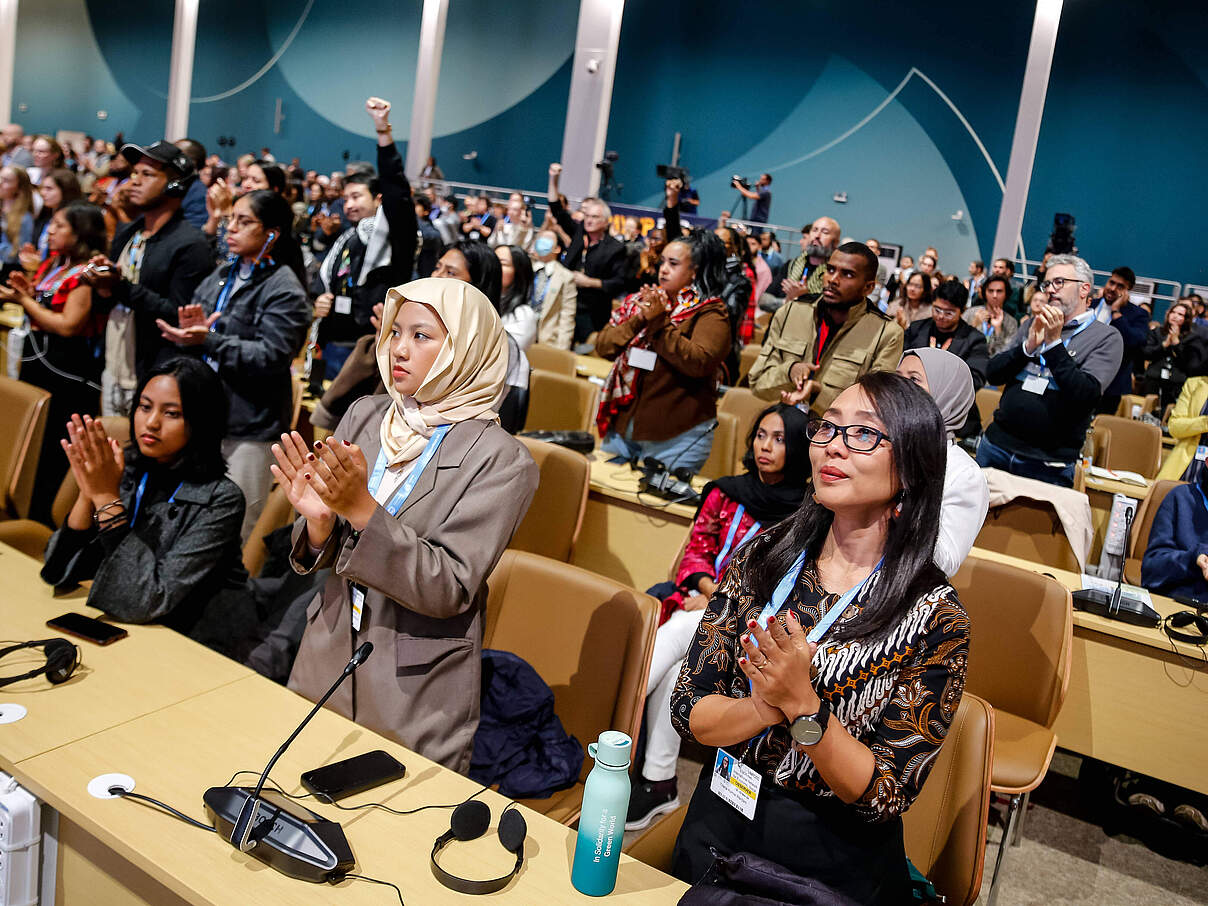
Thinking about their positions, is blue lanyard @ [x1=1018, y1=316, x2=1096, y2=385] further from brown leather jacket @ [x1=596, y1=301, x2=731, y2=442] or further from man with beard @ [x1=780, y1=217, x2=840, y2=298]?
man with beard @ [x1=780, y1=217, x2=840, y2=298]

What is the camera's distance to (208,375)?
241 centimetres

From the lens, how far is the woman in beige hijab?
1757mm

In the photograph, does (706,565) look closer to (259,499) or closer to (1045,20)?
(259,499)

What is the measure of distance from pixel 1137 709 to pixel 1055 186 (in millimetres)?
11057

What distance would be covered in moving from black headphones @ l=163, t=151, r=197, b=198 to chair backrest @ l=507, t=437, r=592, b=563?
1848 mm

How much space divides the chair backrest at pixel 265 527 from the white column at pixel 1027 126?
1124 centimetres

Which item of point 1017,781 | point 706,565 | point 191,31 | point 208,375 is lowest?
point 1017,781

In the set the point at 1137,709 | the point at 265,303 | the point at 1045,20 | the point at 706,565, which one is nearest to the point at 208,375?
the point at 265,303

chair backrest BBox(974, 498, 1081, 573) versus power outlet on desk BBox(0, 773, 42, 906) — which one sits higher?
chair backrest BBox(974, 498, 1081, 573)

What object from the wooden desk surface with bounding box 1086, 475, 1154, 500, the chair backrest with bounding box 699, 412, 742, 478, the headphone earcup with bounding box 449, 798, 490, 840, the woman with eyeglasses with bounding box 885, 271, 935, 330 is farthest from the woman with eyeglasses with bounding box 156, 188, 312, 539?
the woman with eyeglasses with bounding box 885, 271, 935, 330

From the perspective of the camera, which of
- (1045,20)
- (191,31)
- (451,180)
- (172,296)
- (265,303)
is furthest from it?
(451,180)

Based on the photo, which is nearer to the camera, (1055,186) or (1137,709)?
(1137,709)

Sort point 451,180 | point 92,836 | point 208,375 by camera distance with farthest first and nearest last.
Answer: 1. point 451,180
2. point 208,375
3. point 92,836

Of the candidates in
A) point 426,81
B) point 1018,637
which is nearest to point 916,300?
point 1018,637
